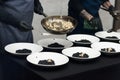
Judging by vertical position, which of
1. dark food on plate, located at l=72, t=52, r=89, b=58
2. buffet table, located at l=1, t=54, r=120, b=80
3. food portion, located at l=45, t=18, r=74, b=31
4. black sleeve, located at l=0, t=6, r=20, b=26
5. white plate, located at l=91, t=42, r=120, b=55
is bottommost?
buffet table, located at l=1, t=54, r=120, b=80

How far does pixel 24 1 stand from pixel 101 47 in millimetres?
598

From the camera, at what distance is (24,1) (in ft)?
6.34

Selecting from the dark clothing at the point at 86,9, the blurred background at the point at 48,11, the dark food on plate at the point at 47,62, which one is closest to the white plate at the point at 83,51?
the dark food on plate at the point at 47,62

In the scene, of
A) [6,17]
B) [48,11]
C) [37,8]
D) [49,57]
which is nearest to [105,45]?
[49,57]

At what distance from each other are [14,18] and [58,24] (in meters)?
0.28

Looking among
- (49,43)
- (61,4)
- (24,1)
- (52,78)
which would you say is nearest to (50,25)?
(49,43)

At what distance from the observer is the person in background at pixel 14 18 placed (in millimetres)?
1859

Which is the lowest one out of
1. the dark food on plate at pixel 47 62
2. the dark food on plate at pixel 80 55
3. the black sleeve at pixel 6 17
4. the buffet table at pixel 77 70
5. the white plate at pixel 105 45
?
the buffet table at pixel 77 70

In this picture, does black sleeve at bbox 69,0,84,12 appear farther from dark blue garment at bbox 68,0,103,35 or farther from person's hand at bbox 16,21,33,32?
person's hand at bbox 16,21,33,32

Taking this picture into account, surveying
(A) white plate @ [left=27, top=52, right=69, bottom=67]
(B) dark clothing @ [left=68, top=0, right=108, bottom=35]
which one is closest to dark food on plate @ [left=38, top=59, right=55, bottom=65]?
(A) white plate @ [left=27, top=52, right=69, bottom=67]

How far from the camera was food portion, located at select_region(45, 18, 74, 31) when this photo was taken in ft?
5.92

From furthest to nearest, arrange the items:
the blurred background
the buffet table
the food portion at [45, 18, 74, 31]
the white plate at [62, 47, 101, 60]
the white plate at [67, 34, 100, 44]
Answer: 1. the blurred background
2. the white plate at [67, 34, 100, 44]
3. the food portion at [45, 18, 74, 31]
4. the white plate at [62, 47, 101, 60]
5. the buffet table

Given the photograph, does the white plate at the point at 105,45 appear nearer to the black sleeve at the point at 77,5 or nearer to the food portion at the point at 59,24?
the food portion at the point at 59,24

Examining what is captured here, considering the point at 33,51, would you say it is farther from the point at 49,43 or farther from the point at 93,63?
the point at 93,63
